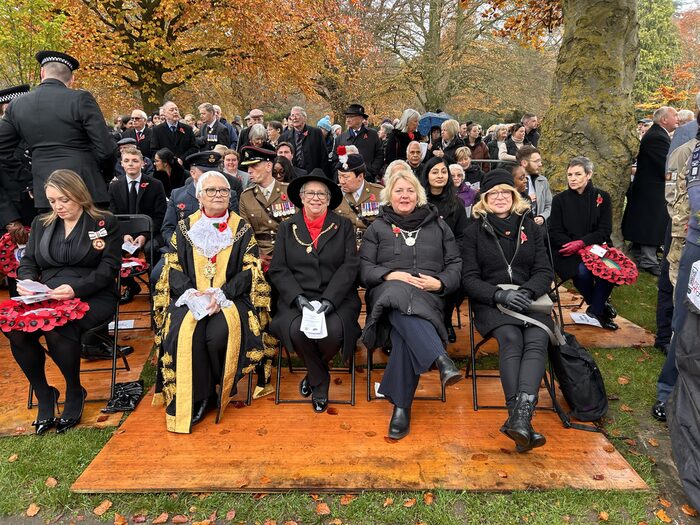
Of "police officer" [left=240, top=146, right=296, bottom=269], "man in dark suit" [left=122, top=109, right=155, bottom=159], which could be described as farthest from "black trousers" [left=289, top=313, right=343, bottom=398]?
"man in dark suit" [left=122, top=109, right=155, bottom=159]

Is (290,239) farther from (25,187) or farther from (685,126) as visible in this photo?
(685,126)

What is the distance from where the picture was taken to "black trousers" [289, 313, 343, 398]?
3.79 metres

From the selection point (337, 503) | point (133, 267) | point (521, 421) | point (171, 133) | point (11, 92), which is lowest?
point (337, 503)

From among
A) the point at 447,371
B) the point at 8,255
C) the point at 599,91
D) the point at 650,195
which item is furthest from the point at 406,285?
the point at 650,195

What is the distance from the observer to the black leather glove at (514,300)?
11.5ft

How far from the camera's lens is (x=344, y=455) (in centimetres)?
327

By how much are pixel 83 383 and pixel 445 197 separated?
12.6ft

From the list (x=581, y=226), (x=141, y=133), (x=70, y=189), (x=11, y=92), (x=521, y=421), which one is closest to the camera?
(x=521, y=421)

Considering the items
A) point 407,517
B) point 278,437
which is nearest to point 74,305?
point 278,437

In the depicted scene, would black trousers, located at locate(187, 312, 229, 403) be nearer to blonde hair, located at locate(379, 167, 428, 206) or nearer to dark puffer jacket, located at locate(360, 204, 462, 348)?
dark puffer jacket, located at locate(360, 204, 462, 348)

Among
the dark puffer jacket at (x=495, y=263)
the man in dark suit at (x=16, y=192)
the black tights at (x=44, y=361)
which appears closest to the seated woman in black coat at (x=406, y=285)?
the dark puffer jacket at (x=495, y=263)

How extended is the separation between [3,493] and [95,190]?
8.89ft

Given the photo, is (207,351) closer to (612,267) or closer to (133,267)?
(133,267)

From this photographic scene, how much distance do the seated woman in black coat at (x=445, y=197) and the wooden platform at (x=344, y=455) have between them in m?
1.30
